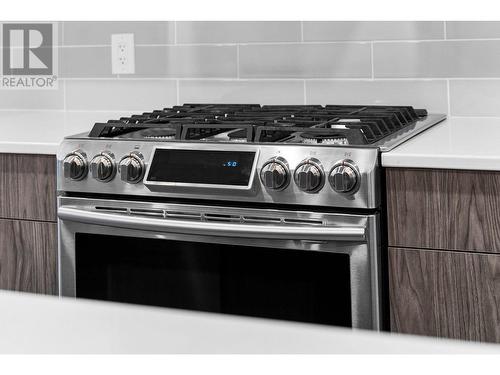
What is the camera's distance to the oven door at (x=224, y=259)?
1.81m

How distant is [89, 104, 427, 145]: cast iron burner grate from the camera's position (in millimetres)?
1883

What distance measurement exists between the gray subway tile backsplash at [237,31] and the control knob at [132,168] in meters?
0.78

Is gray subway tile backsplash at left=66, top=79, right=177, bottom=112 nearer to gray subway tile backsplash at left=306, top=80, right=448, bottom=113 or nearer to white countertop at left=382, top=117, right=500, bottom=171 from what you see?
gray subway tile backsplash at left=306, top=80, right=448, bottom=113

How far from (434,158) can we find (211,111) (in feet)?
2.63

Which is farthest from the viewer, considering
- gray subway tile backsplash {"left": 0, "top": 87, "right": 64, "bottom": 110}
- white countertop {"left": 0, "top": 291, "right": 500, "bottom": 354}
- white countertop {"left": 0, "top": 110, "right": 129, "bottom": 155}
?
gray subway tile backsplash {"left": 0, "top": 87, "right": 64, "bottom": 110}

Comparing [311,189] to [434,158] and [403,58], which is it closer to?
[434,158]

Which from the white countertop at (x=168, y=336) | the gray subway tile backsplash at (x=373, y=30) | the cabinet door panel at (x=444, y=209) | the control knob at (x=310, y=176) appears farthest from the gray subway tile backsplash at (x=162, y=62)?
the white countertop at (x=168, y=336)

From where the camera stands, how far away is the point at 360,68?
248 cm

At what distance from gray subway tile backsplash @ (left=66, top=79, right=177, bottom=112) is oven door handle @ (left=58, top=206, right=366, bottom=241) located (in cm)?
76

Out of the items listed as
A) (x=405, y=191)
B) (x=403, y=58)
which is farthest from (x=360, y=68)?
(x=405, y=191)

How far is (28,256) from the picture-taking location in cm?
224

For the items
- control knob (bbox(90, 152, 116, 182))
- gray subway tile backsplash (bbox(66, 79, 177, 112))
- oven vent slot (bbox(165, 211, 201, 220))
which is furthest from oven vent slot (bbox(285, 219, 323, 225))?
gray subway tile backsplash (bbox(66, 79, 177, 112))

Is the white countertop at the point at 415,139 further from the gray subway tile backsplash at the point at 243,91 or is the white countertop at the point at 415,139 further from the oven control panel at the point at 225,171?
the gray subway tile backsplash at the point at 243,91

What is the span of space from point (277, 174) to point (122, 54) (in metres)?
1.16
